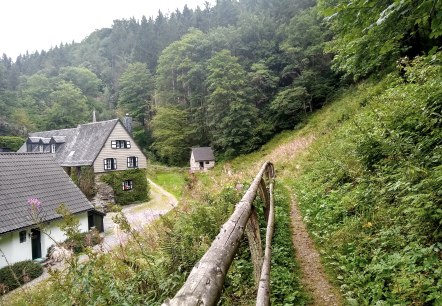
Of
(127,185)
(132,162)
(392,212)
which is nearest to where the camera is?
(392,212)

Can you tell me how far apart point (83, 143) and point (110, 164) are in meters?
4.91

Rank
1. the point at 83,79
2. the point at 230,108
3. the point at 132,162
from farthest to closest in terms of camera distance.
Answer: the point at 83,79 → the point at 230,108 → the point at 132,162

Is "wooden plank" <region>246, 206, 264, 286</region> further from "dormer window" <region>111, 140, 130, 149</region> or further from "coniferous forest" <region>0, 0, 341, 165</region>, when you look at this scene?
"coniferous forest" <region>0, 0, 341, 165</region>

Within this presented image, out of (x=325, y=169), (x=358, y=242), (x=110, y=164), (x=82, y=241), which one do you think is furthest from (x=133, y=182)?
(x=358, y=242)

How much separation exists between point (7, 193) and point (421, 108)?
20.1 metres

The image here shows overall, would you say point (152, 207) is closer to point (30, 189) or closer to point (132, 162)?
→ point (132, 162)

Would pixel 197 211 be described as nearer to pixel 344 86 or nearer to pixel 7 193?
pixel 7 193

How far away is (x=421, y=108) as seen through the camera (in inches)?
228

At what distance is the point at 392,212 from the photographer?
13.8 feet

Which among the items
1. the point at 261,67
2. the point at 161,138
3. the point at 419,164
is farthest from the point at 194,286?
the point at 161,138

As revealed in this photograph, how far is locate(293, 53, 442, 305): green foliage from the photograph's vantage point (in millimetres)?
3080

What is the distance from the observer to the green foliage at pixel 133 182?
29469mm

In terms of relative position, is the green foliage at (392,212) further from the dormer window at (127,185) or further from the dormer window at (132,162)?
the dormer window at (132,162)

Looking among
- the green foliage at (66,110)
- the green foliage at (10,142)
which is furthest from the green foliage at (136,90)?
the green foliage at (10,142)
